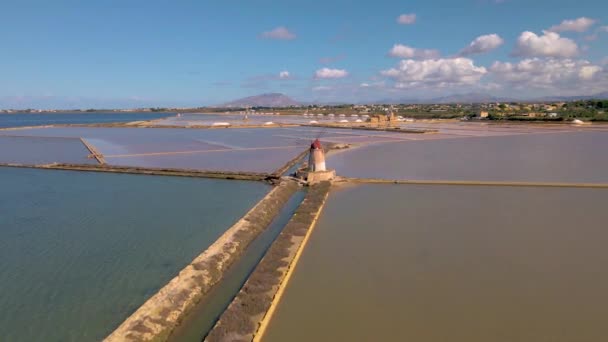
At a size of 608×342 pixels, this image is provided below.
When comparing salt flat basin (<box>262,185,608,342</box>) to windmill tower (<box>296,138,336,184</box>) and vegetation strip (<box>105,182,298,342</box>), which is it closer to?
vegetation strip (<box>105,182,298,342</box>)

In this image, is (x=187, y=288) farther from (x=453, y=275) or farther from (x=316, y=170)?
(x=316, y=170)

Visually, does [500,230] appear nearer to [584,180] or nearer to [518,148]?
[584,180]

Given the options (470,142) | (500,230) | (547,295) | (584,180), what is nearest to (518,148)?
(470,142)

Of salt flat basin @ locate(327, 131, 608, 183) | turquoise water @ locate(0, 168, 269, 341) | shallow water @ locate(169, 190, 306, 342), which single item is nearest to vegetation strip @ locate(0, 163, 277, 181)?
turquoise water @ locate(0, 168, 269, 341)

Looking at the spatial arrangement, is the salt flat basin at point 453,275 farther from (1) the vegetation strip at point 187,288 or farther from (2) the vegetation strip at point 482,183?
(2) the vegetation strip at point 482,183

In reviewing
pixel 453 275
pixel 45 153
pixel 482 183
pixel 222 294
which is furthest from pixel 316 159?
pixel 45 153
